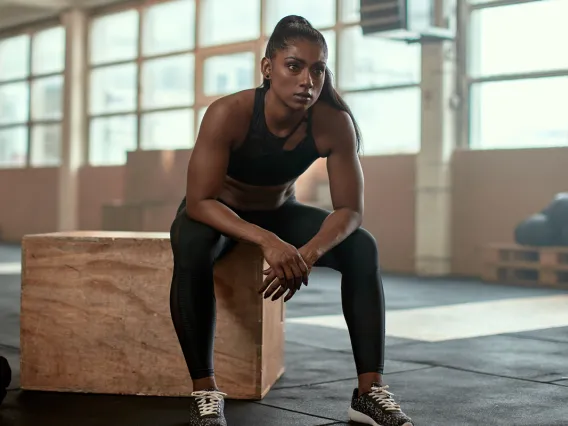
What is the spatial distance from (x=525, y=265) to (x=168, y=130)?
194 inches

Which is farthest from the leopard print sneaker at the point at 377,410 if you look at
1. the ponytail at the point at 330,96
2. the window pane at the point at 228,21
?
the window pane at the point at 228,21

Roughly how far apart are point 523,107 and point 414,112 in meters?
1.01

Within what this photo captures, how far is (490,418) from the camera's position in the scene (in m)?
2.17

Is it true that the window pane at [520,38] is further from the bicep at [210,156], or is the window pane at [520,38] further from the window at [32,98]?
the window at [32,98]

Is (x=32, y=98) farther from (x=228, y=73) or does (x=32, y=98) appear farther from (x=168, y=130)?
(x=228, y=73)

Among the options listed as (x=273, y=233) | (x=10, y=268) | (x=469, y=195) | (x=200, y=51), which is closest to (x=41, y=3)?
(x=200, y=51)

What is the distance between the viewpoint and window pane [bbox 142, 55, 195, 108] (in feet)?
32.1

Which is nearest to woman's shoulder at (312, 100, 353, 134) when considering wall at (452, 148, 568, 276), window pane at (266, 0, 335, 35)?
wall at (452, 148, 568, 276)

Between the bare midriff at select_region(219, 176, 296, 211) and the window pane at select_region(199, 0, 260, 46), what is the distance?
6824 millimetres

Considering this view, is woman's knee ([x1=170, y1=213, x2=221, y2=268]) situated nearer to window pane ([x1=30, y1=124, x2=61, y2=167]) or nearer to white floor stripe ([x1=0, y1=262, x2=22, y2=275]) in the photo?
white floor stripe ([x1=0, y1=262, x2=22, y2=275])

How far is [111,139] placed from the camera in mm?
10883

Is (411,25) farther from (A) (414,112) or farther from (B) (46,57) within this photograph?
(B) (46,57)

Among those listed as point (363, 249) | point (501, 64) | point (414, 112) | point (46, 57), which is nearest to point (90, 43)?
point (46, 57)

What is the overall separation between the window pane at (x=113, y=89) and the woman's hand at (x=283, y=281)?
8.64 m
